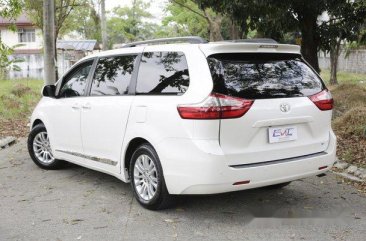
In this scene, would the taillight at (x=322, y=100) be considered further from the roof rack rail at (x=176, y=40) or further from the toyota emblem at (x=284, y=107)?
the roof rack rail at (x=176, y=40)

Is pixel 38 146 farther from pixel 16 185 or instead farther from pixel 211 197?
pixel 211 197

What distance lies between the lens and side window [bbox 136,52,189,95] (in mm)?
4617

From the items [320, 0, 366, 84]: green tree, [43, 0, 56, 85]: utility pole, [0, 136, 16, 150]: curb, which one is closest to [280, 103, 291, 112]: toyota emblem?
[0, 136, 16, 150]: curb

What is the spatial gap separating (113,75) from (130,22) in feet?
182

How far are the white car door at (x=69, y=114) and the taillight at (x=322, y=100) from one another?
292cm

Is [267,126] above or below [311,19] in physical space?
below

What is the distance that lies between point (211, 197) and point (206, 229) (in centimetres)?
102

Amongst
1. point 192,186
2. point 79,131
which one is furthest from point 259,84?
point 79,131

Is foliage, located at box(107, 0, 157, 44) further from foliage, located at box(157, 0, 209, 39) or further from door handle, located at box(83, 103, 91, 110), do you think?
door handle, located at box(83, 103, 91, 110)

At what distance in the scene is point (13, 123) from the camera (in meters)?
12.0

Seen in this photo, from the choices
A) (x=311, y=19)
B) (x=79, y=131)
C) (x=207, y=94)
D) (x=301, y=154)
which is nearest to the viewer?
(x=207, y=94)

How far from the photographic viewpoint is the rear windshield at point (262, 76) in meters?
4.38

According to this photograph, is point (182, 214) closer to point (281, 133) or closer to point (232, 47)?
point (281, 133)

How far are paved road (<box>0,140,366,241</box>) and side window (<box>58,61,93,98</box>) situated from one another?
48.9 inches
